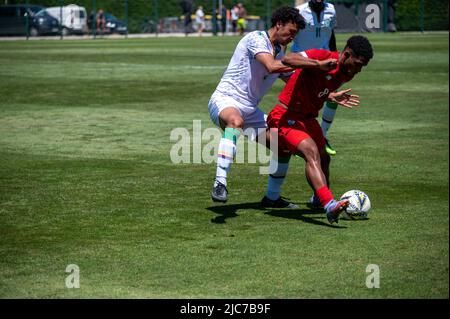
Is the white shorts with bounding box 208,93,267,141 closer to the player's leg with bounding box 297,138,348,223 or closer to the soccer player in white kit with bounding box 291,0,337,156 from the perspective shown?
the player's leg with bounding box 297,138,348,223

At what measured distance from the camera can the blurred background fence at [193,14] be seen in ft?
184

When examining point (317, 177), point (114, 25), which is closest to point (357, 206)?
point (317, 177)

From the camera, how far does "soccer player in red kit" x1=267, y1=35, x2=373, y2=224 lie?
929 centimetres

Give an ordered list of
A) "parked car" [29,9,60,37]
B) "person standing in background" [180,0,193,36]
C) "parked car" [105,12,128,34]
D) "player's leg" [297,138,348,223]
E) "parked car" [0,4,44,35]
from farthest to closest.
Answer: "person standing in background" [180,0,193,36] < "parked car" [105,12,128,34] < "parked car" [29,9,60,37] < "parked car" [0,4,44,35] < "player's leg" [297,138,348,223]

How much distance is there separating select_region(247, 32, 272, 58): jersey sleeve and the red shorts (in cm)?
63

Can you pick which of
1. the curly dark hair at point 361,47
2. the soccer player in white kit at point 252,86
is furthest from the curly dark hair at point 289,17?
the curly dark hair at point 361,47

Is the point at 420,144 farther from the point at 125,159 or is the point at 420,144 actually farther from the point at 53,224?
the point at 53,224

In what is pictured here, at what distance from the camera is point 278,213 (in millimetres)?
9828

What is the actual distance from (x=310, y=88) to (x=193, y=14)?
2330 inches

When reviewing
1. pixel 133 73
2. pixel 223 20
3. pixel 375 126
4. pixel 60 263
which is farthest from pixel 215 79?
pixel 223 20

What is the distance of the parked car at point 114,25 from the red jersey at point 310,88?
5119 cm

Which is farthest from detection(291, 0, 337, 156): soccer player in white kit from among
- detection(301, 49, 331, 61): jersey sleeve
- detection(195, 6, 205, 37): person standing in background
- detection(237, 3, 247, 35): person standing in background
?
detection(195, 6, 205, 37): person standing in background

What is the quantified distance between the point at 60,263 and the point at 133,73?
21.0 meters

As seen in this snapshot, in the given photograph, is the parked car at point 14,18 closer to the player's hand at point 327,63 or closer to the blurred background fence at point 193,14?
the blurred background fence at point 193,14
